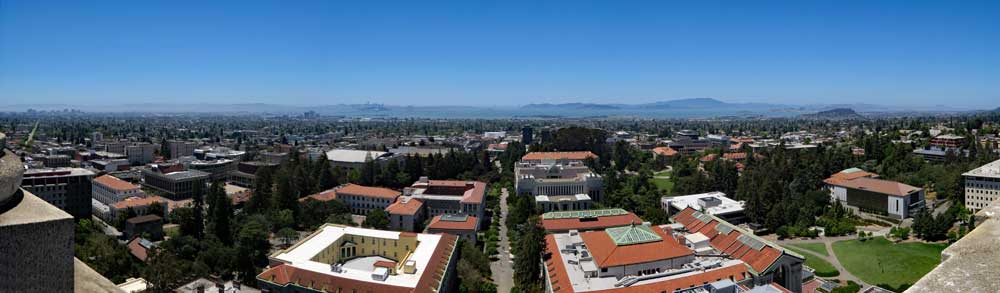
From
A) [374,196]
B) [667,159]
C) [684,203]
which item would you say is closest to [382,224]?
[374,196]

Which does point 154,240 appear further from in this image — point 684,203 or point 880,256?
point 880,256

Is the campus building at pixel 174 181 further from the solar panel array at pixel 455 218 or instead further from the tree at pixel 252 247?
the solar panel array at pixel 455 218

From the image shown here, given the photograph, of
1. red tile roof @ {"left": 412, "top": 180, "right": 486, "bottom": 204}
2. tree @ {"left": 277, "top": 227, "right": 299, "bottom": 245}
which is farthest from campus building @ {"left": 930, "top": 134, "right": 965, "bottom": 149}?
tree @ {"left": 277, "top": 227, "right": 299, "bottom": 245}

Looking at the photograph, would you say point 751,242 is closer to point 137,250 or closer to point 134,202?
point 137,250

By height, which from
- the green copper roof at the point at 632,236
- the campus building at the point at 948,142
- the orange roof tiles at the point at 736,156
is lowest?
the green copper roof at the point at 632,236

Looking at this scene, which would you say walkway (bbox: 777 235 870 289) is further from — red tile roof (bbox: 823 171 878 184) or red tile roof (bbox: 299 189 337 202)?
red tile roof (bbox: 299 189 337 202)

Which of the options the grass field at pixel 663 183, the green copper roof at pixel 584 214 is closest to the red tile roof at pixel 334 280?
the green copper roof at pixel 584 214

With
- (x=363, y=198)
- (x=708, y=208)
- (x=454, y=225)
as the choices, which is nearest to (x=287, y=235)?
(x=454, y=225)
